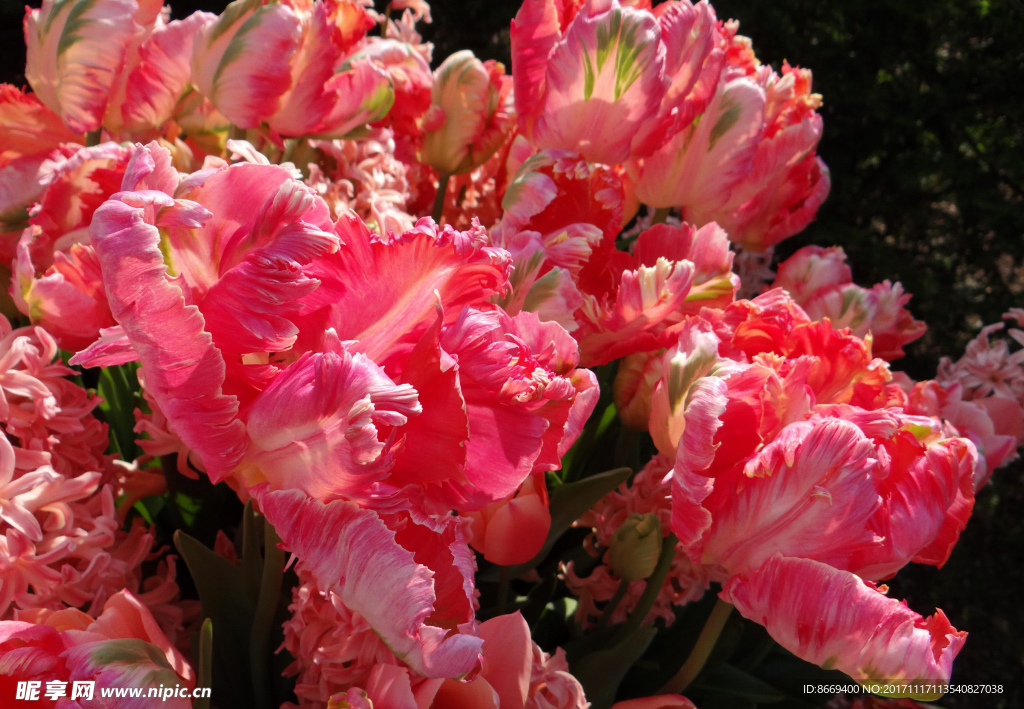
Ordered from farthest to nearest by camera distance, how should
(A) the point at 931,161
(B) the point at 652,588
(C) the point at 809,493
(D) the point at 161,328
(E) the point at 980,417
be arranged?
(A) the point at 931,161
(E) the point at 980,417
(B) the point at 652,588
(C) the point at 809,493
(D) the point at 161,328

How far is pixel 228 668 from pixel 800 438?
0.31 m

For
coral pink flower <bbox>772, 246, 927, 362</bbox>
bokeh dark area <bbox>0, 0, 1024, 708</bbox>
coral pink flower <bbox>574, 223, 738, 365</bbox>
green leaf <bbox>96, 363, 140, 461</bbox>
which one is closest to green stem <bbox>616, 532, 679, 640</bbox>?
coral pink flower <bbox>574, 223, 738, 365</bbox>

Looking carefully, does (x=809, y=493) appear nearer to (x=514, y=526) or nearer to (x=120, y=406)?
(x=514, y=526)

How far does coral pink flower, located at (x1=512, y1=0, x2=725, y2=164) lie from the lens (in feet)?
1.43

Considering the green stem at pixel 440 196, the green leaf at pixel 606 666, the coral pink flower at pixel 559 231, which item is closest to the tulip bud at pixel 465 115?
the green stem at pixel 440 196

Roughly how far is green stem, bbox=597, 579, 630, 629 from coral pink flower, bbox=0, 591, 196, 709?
0.80 feet

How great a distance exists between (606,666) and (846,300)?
0.30 m

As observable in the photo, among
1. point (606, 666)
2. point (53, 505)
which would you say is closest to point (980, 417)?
point (606, 666)

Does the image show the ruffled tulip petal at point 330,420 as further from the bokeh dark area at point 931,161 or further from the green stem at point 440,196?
the bokeh dark area at point 931,161

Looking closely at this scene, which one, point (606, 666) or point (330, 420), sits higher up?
point (330, 420)

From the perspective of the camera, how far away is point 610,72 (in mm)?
444

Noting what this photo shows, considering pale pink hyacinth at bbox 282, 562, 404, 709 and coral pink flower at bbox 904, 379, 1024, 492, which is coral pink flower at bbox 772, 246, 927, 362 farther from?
pale pink hyacinth at bbox 282, 562, 404, 709

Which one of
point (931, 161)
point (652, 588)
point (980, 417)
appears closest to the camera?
point (652, 588)

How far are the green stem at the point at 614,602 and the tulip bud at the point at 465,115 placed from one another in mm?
303
